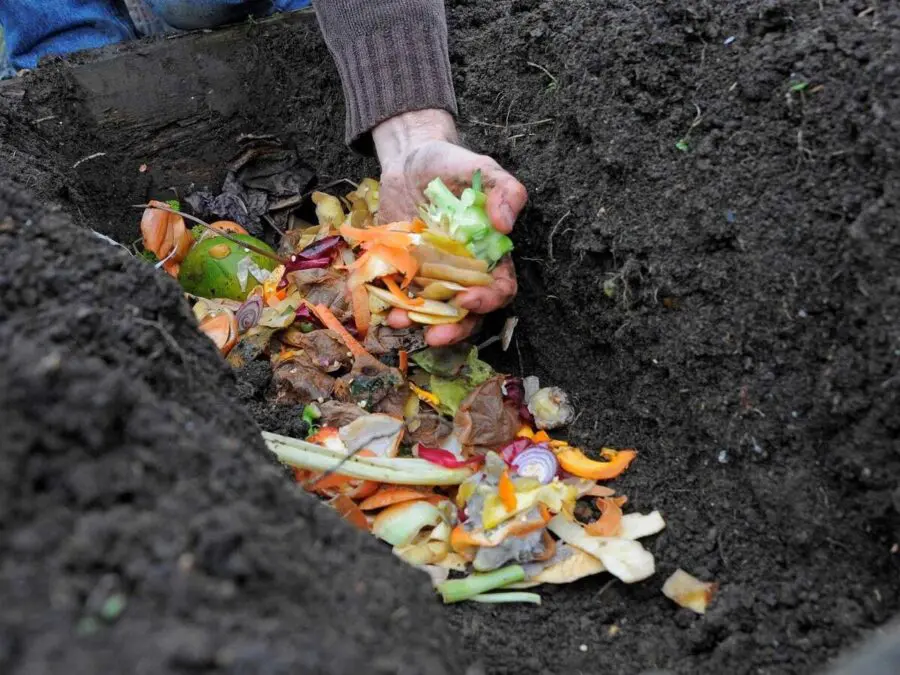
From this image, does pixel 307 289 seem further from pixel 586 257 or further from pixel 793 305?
pixel 793 305

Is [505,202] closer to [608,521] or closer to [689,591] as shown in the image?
[608,521]

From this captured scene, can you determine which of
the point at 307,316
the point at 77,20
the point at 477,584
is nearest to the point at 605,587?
the point at 477,584

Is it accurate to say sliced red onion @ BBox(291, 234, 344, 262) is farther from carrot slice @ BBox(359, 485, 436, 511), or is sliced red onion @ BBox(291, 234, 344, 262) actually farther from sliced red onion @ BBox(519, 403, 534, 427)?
carrot slice @ BBox(359, 485, 436, 511)

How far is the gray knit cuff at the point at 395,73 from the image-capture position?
3072 mm

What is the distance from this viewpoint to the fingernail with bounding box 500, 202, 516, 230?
2426 millimetres

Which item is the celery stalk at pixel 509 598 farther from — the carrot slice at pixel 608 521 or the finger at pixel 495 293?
the finger at pixel 495 293

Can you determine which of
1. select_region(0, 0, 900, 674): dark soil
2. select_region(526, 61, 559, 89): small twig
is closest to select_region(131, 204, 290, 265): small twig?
select_region(0, 0, 900, 674): dark soil

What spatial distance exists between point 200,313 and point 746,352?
1.97 meters

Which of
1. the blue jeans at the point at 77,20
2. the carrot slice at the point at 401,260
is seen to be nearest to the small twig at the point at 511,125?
the carrot slice at the point at 401,260

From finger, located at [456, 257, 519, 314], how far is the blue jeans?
1.97m

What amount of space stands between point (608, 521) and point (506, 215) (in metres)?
0.95

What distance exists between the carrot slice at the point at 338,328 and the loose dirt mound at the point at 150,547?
1.10 m

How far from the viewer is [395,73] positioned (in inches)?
123

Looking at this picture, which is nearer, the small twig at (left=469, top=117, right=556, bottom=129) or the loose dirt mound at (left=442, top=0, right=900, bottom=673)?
the loose dirt mound at (left=442, top=0, right=900, bottom=673)
